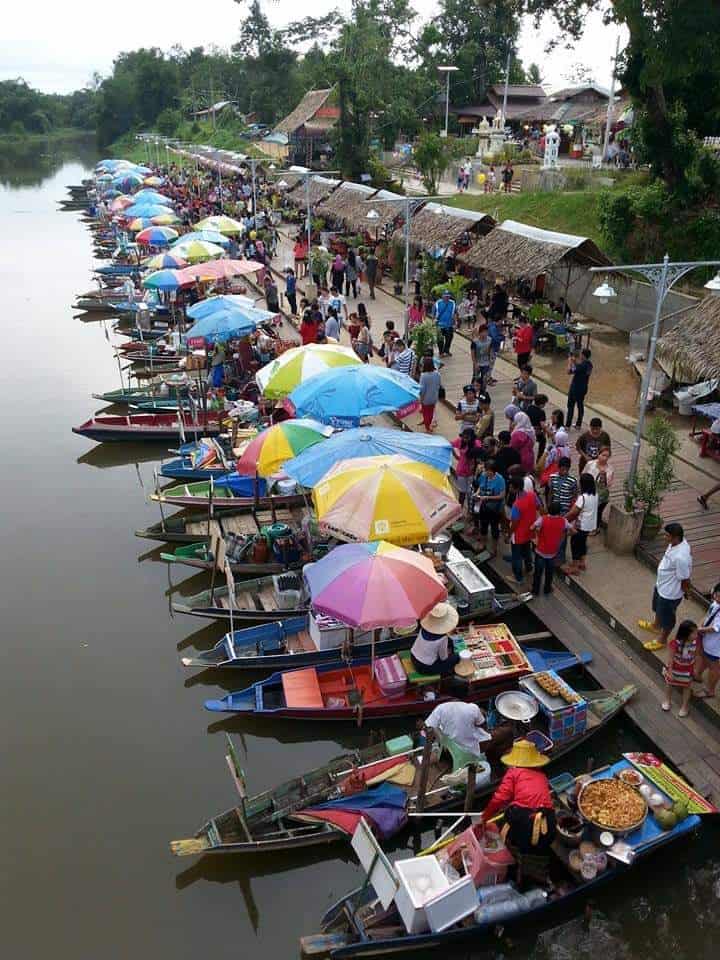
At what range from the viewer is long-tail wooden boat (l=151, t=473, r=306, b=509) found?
12.4 metres

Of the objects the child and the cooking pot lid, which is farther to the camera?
the cooking pot lid

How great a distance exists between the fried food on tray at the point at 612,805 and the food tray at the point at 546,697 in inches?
35.0

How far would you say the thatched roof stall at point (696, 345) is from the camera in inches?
524

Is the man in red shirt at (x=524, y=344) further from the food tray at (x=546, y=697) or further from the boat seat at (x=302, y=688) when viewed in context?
the boat seat at (x=302, y=688)

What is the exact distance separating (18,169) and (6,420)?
259 feet

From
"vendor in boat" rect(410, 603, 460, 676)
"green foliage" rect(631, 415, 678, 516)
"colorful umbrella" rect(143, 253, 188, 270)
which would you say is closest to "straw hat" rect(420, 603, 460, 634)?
"vendor in boat" rect(410, 603, 460, 676)

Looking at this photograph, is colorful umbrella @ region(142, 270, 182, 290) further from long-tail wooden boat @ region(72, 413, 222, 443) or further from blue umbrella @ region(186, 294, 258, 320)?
long-tail wooden boat @ region(72, 413, 222, 443)

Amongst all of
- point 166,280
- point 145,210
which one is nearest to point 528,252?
point 166,280

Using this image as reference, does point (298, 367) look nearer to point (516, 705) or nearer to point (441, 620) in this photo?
point (441, 620)

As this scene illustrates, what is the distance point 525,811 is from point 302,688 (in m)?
3.20

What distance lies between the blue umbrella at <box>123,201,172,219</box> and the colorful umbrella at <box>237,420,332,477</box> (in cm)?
2313

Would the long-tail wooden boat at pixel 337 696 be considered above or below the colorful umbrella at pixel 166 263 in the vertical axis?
below

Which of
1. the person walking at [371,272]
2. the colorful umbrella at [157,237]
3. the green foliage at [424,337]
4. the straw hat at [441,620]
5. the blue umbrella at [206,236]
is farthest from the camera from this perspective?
the colorful umbrella at [157,237]

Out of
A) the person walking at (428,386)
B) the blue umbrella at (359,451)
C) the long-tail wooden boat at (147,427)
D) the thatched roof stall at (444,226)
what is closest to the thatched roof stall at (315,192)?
the thatched roof stall at (444,226)
